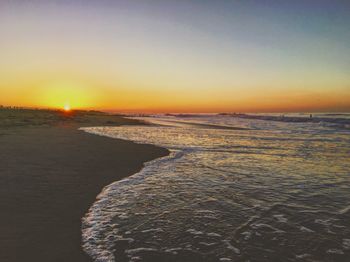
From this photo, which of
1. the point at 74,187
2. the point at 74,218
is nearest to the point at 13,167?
the point at 74,187

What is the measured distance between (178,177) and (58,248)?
5.78 meters

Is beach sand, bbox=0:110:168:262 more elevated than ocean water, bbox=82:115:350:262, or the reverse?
beach sand, bbox=0:110:168:262

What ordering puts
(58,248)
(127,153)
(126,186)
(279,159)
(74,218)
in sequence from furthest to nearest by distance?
(127,153)
(279,159)
(126,186)
(74,218)
(58,248)

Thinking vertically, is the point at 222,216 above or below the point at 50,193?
below

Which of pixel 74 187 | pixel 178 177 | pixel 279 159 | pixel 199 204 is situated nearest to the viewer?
pixel 199 204

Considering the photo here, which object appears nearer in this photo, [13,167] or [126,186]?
[126,186]

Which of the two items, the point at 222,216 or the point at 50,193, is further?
the point at 50,193

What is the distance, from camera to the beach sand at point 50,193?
457 cm

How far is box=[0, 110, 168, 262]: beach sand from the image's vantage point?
457cm

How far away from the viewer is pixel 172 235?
5.23 meters

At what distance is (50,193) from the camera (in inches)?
289

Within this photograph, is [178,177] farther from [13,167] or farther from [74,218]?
[13,167]

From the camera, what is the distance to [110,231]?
538 cm

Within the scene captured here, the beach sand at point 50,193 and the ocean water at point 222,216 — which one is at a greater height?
the beach sand at point 50,193
